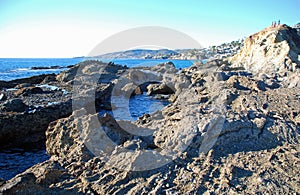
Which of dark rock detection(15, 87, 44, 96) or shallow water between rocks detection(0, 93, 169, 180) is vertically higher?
dark rock detection(15, 87, 44, 96)

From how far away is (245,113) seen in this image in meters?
8.81

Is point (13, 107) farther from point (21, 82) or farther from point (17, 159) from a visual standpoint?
point (21, 82)

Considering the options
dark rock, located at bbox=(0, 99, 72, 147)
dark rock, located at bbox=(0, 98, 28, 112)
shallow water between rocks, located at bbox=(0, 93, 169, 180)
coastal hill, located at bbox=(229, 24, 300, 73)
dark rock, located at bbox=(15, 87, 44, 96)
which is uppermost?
coastal hill, located at bbox=(229, 24, 300, 73)

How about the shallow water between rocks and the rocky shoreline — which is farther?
the shallow water between rocks

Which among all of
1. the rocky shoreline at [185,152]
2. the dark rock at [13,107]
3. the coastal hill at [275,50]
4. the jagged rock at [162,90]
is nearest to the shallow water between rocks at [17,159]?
the rocky shoreline at [185,152]

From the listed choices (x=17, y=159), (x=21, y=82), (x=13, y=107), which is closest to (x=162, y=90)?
(x=13, y=107)

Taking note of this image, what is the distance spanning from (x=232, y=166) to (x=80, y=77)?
28.0 meters

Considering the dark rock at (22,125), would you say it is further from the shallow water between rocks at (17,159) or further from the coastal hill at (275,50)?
the coastal hill at (275,50)

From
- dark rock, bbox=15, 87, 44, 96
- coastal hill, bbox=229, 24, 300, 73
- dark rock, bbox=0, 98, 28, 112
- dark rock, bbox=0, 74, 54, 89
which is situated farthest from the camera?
dark rock, bbox=0, 74, 54, 89

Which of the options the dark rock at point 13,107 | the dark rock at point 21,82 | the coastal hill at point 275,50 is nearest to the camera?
the dark rock at point 13,107

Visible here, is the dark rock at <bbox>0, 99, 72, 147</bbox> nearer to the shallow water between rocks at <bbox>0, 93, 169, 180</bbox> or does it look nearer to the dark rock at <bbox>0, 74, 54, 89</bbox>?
the shallow water between rocks at <bbox>0, 93, 169, 180</bbox>

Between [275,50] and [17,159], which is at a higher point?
[275,50]

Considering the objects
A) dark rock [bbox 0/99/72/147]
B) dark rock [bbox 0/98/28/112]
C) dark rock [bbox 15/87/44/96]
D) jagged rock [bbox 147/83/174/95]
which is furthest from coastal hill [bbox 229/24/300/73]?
dark rock [bbox 15/87/44/96]

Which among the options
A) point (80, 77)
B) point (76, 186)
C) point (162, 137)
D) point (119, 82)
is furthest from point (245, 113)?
point (80, 77)
